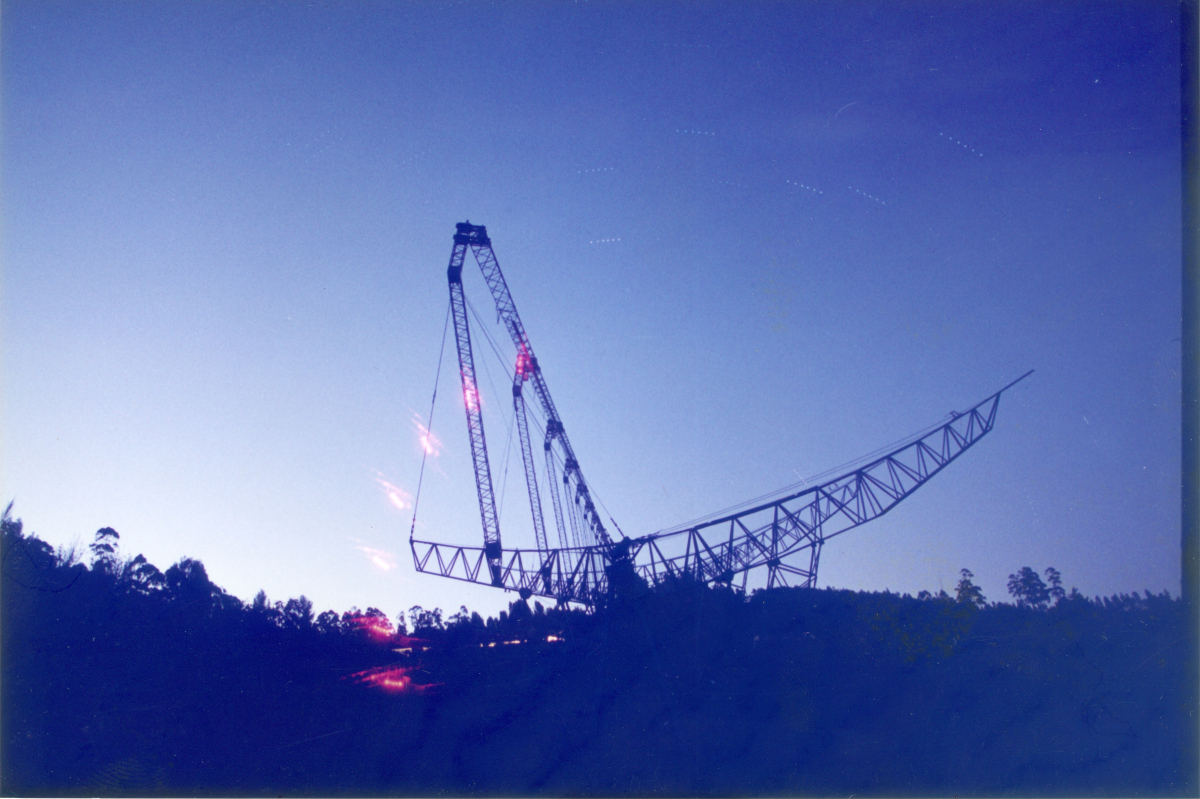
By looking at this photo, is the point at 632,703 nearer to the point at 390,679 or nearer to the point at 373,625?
the point at 390,679

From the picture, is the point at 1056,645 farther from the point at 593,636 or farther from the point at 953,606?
the point at 593,636

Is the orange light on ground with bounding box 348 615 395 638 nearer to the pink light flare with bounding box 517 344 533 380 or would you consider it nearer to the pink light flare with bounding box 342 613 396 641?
the pink light flare with bounding box 342 613 396 641

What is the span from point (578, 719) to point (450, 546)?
1589cm

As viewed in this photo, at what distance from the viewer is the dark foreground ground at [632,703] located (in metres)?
14.9

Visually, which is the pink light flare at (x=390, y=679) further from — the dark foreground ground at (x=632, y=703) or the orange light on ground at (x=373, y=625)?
the orange light on ground at (x=373, y=625)

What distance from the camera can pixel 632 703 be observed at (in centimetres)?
2094

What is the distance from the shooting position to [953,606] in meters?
19.8

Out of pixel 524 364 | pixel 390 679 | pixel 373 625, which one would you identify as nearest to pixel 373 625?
pixel 373 625

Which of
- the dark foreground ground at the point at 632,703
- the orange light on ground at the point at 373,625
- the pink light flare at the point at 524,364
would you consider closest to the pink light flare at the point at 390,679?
the dark foreground ground at the point at 632,703

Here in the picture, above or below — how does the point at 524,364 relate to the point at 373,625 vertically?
above

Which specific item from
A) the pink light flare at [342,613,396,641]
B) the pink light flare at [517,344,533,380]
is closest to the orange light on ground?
the pink light flare at [342,613,396,641]

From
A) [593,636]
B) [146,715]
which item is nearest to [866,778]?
[593,636]

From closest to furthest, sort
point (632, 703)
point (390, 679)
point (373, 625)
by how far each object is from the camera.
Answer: point (632, 703), point (390, 679), point (373, 625)

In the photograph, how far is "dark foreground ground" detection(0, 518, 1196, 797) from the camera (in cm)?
1489
